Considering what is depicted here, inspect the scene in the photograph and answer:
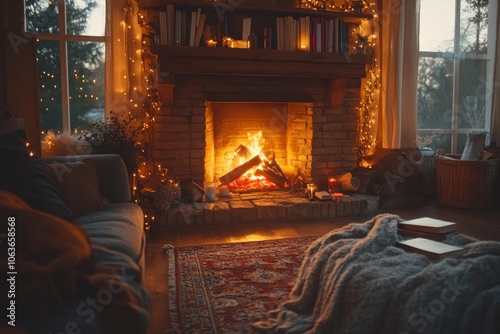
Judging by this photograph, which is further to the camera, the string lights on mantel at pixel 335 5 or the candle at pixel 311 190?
the string lights on mantel at pixel 335 5

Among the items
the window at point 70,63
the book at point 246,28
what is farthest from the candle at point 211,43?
the window at point 70,63

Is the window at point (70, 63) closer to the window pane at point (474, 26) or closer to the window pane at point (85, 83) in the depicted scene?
the window pane at point (85, 83)

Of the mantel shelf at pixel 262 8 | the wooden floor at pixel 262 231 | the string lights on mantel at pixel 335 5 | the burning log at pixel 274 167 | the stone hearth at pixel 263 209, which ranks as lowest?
the wooden floor at pixel 262 231

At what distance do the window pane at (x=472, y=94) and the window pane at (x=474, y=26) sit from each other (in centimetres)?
16

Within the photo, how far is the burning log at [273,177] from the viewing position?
4074 mm

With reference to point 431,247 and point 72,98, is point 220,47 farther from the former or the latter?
point 431,247

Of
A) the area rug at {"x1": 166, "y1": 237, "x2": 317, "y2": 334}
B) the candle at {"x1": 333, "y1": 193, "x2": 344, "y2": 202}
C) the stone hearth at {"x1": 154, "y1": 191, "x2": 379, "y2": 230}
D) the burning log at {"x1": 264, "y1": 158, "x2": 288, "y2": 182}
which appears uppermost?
the burning log at {"x1": 264, "y1": 158, "x2": 288, "y2": 182}

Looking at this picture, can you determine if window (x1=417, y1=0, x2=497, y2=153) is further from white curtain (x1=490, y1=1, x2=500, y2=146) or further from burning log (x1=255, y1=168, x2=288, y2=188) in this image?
burning log (x1=255, y1=168, x2=288, y2=188)

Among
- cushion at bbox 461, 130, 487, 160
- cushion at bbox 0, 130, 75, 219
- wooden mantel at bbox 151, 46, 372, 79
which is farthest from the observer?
cushion at bbox 461, 130, 487, 160

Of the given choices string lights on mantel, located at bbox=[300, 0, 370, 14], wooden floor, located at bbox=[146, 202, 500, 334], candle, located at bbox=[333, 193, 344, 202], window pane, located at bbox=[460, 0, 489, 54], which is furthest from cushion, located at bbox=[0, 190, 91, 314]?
window pane, located at bbox=[460, 0, 489, 54]

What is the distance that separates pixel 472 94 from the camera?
4.79 meters

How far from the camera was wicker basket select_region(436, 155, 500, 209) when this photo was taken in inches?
161

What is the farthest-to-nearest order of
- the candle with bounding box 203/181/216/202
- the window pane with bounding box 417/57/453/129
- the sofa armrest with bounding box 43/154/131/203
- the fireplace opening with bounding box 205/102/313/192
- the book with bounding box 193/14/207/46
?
1. the window pane with bounding box 417/57/453/129
2. the fireplace opening with bounding box 205/102/313/192
3. the candle with bounding box 203/181/216/202
4. the book with bounding box 193/14/207/46
5. the sofa armrest with bounding box 43/154/131/203

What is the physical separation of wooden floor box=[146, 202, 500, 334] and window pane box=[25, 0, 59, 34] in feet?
6.71
